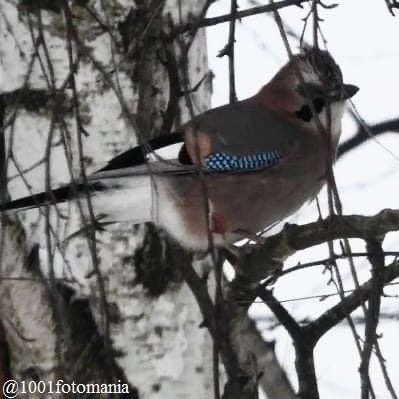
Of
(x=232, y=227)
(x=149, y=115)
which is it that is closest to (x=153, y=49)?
(x=149, y=115)

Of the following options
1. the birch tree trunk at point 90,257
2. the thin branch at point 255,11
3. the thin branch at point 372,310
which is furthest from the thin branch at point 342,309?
the thin branch at point 255,11

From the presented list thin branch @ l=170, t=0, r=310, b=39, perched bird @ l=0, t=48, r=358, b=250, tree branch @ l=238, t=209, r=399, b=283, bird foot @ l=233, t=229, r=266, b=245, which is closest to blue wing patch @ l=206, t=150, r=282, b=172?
perched bird @ l=0, t=48, r=358, b=250

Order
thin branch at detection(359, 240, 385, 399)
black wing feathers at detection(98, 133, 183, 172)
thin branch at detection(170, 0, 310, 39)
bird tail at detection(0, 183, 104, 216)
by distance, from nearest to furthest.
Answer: thin branch at detection(359, 240, 385, 399) → thin branch at detection(170, 0, 310, 39) → bird tail at detection(0, 183, 104, 216) → black wing feathers at detection(98, 133, 183, 172)

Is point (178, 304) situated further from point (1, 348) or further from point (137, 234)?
point (1, 348)

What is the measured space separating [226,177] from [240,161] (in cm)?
7

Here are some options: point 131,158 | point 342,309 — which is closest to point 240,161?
point 131,158

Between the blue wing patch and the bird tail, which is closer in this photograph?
the bird tail

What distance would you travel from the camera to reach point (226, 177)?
2.98 m

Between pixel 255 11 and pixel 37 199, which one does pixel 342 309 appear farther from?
pixel 37 199

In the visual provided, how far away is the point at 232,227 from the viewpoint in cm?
300

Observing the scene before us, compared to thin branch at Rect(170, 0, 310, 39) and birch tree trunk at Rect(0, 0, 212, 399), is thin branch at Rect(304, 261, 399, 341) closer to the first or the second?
birch tree trunk at Rect(0, 0, 212, 399)

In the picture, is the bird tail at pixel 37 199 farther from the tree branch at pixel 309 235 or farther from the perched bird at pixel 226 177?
the tree branch at pixel 309 235

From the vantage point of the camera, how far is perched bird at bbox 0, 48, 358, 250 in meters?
2.80

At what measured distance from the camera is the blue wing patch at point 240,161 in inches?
116
